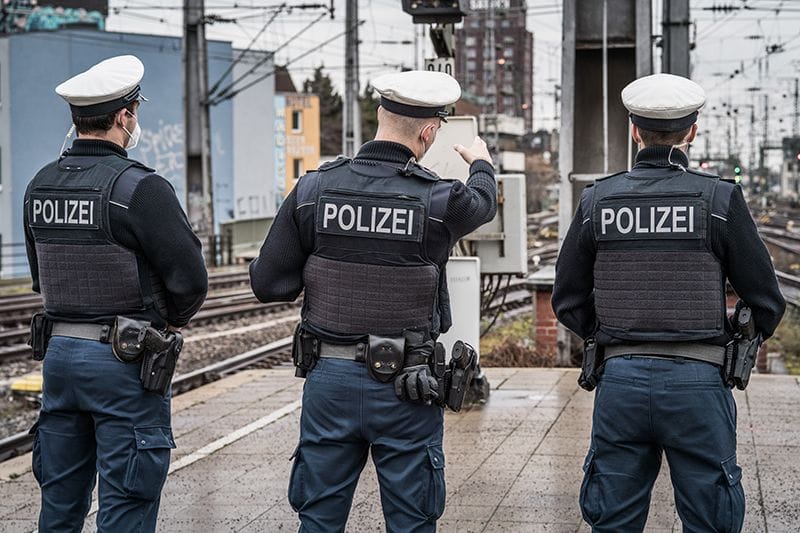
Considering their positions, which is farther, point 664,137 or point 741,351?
point 664,137

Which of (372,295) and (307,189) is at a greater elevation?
(307,189)

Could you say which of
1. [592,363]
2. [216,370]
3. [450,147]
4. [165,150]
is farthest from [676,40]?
[165,150]

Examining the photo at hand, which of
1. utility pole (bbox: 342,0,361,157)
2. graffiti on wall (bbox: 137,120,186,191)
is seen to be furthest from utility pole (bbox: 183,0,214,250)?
graffiti on wall (bbox: 137,120,186,191)

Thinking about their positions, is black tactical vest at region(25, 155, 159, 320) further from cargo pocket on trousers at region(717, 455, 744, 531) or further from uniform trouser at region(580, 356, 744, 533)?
cargo pocket on trousers at region(717, 455, 744, 531)

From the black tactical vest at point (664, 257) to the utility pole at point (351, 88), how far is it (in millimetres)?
28264

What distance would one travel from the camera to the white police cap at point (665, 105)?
4.50 meters

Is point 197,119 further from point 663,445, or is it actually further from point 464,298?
point 663,445

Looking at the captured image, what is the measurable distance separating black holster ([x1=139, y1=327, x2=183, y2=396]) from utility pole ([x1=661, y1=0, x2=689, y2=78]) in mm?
10265

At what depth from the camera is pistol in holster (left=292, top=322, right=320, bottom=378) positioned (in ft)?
14.6

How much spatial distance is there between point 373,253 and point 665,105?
3.88 feet

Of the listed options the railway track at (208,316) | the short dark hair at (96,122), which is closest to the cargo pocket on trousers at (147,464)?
the short dark hair at (96,122)

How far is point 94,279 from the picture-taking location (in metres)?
4.63

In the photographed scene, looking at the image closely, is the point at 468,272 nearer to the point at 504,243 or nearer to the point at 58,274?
the point at 504,243

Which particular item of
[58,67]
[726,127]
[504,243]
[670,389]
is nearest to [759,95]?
[726,127]
